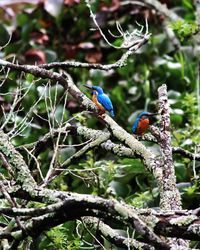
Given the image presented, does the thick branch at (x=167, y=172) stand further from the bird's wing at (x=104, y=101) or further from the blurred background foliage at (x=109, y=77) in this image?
the blurred background foliage at (x=109, y=77)

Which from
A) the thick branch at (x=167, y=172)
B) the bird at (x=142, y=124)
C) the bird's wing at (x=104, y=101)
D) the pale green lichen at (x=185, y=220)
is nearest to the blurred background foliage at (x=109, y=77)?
the bird at (x=142, y=124)

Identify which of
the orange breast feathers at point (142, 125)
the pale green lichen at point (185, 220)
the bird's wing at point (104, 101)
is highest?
the bird's wing at point (104, 101)

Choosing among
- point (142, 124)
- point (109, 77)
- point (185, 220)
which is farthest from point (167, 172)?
point (109, 77)

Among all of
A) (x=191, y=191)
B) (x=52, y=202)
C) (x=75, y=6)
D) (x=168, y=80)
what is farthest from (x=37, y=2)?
(x=52, y=202)

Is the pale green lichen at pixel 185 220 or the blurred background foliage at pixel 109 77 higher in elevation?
the blurred background foliage at pixel 109 77

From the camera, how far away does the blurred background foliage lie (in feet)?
14.6

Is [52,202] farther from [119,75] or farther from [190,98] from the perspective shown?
[119,75]

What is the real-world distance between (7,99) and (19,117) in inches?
9.0

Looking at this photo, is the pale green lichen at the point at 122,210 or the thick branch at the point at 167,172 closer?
the pale green lichen at the point at 122,210

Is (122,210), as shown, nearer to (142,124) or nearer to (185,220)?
(185,220)

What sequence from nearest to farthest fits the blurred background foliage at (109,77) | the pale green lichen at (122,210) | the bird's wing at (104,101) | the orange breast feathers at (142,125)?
the pale green lichen at (122,210), the bird's wing at (104,101), the orange breast feathers at (142,125), the blurred background foliage at (109,77)

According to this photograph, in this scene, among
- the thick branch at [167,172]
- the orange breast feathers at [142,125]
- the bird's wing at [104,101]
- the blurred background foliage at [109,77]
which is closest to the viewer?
the thick branch at [167,172]

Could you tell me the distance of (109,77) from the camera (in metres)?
6.31

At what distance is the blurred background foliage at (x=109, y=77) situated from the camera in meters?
4.46
